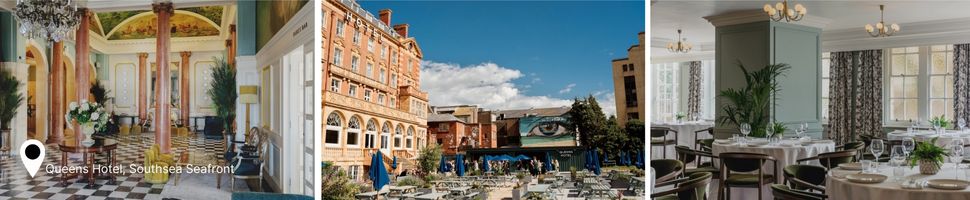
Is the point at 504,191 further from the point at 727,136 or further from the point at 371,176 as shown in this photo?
the point at 727,136

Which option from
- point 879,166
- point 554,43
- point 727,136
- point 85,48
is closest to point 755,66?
point 727,136

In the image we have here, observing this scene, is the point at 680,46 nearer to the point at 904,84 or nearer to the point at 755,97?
the point at 755,97

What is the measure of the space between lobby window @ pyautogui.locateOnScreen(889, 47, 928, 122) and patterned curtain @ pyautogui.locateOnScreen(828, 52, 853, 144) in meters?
0.53

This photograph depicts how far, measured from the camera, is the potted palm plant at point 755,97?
7.53 meters

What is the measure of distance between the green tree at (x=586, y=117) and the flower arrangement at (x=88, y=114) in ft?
9.96

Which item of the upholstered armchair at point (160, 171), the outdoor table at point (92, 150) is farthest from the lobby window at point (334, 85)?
the outdoor table at point (92, 150)

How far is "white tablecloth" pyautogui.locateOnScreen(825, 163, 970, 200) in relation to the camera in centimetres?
307

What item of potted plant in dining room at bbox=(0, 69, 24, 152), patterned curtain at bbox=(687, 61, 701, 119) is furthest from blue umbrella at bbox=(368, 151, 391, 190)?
patterned curtain at bbox=(687, 61, 701, 119)

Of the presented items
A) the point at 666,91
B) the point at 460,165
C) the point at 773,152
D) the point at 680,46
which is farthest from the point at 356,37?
the point at 666,91

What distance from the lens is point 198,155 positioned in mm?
4457

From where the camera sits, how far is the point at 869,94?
31.5 feet

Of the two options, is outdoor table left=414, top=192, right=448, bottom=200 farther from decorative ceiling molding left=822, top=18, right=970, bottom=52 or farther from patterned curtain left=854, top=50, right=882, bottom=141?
patterned curtain left=854, top=50, right=882, bottom=141

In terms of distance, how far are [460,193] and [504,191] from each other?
28 centimetres

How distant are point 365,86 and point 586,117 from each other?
139 cm
